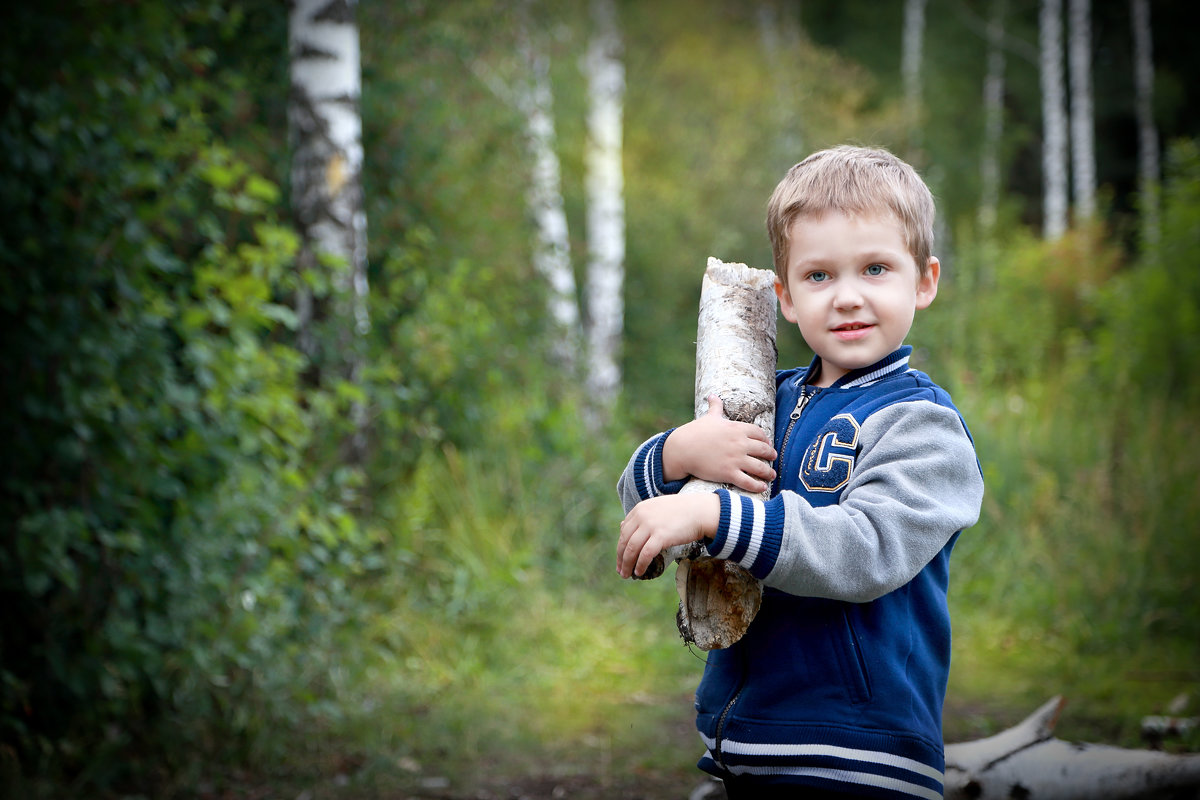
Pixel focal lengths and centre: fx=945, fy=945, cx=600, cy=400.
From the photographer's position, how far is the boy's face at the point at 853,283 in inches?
64.0

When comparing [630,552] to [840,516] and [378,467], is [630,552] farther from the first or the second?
[378,467]

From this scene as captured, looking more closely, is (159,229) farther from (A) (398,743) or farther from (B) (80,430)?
(A) (398,743)

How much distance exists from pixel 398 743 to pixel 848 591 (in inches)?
107

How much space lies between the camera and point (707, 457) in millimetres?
1633

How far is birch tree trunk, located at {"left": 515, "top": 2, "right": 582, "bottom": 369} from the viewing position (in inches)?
298

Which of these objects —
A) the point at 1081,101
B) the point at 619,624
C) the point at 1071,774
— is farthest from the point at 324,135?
the point at 1081,101

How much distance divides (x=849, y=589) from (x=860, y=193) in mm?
671

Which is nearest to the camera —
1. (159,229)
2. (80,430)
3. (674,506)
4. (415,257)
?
(674,506)

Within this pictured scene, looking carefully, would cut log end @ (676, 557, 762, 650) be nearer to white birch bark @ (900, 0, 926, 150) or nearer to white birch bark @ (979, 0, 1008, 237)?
white birch bark @ (900, 0, 926, 150)

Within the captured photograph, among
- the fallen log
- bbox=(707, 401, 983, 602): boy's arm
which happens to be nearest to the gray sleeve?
bbox=(707, 401, 983, 602): boy's arm

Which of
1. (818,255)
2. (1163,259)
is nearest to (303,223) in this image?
(818,255)

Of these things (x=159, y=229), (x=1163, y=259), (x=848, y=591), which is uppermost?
(x=1163, y=259)

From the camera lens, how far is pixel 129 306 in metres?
3.17

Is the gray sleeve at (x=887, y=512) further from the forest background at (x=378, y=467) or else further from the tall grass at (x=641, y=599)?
the tall grass at (x=641, y=599)
